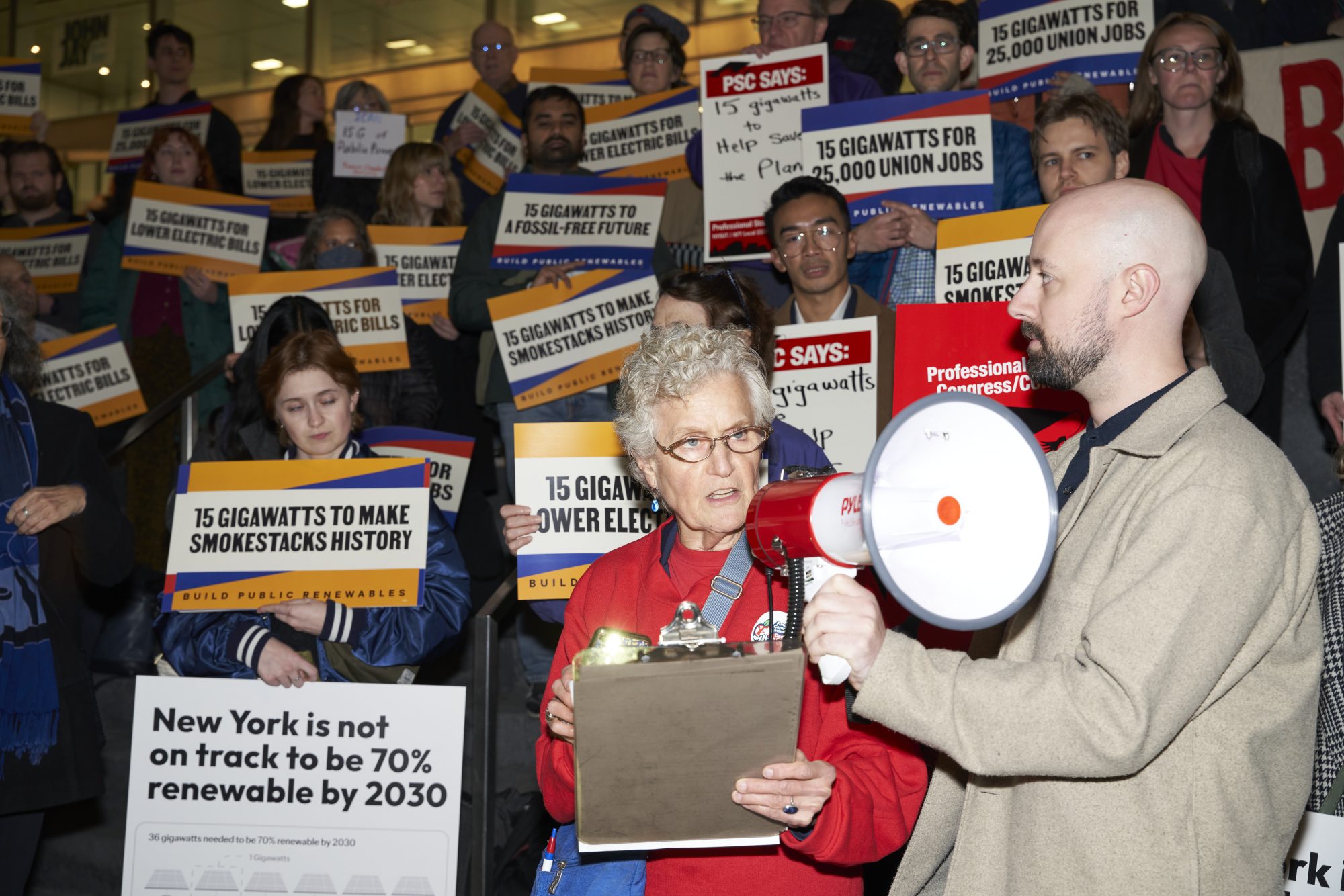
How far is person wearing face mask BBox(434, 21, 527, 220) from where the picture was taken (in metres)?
8.06

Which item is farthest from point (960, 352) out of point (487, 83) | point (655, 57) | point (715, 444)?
point (487, 83)

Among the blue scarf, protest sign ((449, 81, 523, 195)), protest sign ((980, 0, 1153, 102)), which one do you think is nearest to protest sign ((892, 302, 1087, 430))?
protest sign ((980, 0, 1153, 102))

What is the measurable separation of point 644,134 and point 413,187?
1.33m

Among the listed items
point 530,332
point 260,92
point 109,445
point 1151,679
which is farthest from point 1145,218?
point 260,92

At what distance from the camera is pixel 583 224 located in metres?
6.06

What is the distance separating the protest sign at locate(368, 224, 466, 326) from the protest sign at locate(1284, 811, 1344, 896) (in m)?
4.96

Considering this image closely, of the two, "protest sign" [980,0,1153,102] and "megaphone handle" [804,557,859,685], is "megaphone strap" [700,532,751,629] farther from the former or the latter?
"protest sign" [980,0,1153,102]

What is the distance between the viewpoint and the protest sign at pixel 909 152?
4.79 meters

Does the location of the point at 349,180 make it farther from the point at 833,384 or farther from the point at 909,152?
the point at 833,384

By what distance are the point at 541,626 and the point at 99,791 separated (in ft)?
6.05

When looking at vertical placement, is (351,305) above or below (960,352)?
above

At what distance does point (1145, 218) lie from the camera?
2137 mm

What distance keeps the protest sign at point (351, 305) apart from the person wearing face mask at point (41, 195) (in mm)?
2662

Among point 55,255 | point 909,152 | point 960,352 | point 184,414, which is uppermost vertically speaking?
point 55,255
